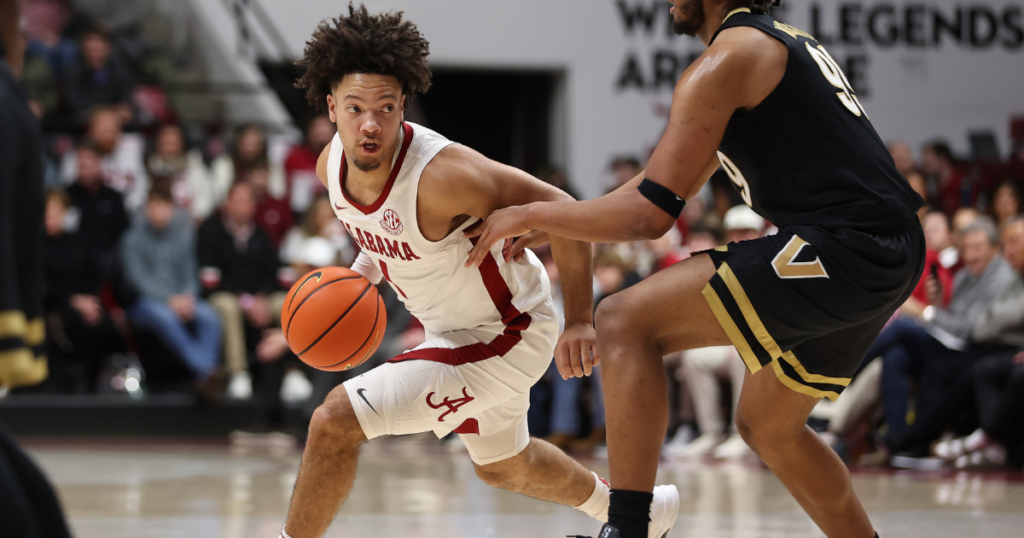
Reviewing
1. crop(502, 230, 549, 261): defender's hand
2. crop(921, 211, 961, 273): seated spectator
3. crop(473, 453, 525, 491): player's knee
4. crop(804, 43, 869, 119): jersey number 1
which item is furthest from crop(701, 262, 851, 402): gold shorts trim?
crop(921, 211, 961, 273): seated spectator

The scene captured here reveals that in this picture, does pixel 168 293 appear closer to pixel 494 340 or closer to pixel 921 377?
pixel 921 377

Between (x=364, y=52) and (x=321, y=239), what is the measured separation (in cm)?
616

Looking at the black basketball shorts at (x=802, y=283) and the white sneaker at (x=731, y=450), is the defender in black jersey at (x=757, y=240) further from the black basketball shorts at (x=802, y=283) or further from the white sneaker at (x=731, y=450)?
the white sneaker at (x=731, y=450)

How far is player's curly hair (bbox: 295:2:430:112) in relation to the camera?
A: 3430 mm

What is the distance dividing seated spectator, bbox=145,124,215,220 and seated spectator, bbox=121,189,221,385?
0.88 meters

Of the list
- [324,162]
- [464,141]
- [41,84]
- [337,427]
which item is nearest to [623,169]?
[464,141]

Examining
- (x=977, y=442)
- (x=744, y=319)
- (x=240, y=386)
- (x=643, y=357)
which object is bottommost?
(x=240, y=386)

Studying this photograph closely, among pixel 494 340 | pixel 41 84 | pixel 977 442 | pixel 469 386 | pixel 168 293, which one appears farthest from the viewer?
pixel 41 84

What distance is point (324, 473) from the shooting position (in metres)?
3.30

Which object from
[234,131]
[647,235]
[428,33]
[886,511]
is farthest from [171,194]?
[647,235]

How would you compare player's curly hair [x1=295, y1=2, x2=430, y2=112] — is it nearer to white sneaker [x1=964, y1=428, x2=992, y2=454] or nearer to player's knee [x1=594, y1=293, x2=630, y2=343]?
player's knee [x1=594, y1=293, x2=630, y2=343]

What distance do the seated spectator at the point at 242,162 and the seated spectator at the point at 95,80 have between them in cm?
145

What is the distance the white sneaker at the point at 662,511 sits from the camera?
3.47 meters

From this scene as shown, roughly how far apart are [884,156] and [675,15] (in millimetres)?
722
